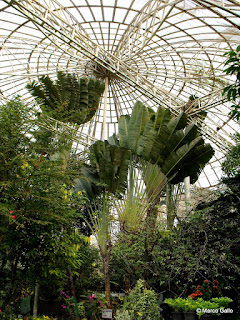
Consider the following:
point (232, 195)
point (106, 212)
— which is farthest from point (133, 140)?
point (232, 195)

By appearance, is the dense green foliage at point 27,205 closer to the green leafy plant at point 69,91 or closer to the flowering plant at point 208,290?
the flowering plant at point 208,290

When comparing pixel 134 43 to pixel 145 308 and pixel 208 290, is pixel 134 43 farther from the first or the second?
pixel 145 308

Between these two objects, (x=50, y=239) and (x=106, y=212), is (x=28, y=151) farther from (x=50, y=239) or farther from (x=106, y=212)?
(x=106, y=212)

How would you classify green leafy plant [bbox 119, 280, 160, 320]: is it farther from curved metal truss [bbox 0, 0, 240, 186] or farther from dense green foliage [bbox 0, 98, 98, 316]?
curved metal truss [bbox 0, 0, 240, 186]

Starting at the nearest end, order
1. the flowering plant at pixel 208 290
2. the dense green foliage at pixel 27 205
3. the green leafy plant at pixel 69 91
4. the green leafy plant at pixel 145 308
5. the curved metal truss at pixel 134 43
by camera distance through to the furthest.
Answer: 1. the dense green foliage at pixel 27 205
2. the green leafy plant at pixel 145 308
3. the flowering plant at pixel 208 290
4. the green leafy plant at pixel 69 91
5. the curved metal truss at pixel 134 43

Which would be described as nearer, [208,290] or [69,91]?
[208,290]

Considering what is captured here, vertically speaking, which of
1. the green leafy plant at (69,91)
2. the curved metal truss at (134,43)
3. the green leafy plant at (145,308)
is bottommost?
the green leafy plant at (145,308)

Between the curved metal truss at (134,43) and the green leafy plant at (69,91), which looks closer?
the green leafy plant at (69,91)

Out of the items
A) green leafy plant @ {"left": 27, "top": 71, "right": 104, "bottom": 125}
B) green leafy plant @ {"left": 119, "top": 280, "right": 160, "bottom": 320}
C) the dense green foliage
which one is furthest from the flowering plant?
green leafy plant @ {"left": 27, "top": 71, "right": 104, "bottom": 125}

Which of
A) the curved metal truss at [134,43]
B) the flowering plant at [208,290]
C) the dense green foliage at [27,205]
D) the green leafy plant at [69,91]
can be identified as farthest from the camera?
the curved metal truss at [134,43]

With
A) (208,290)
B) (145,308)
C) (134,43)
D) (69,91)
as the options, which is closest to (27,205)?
(145,308)

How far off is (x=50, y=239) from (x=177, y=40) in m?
15.0

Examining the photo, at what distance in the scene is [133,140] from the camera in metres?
12.5

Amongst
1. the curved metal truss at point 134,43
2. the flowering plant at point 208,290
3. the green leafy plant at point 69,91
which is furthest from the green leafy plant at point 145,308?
the curved metal truss at point 134,43
